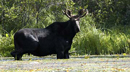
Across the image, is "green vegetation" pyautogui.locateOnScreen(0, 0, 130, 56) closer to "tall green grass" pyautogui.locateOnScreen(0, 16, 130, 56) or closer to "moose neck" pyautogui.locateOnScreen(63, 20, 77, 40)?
"tall green grass" pyautogui.locateOnScreen(0, 16, 130, 56)

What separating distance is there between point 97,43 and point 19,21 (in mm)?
5616

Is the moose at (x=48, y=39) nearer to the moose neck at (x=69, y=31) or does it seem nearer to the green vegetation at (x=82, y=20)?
the moose neck at (x=69, y=31)

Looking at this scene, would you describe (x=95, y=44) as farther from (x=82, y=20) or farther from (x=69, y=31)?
(x=82, y=20)

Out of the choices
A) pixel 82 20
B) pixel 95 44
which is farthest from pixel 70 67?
pixel 82 20

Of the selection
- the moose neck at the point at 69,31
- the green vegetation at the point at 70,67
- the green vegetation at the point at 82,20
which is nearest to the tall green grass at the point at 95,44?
the green vegetation at the point at 82,20

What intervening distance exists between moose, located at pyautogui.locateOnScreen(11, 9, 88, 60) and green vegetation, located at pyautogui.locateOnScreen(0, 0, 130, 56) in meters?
2.67

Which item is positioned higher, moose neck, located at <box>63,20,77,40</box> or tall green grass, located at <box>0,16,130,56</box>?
moose neck, located at <box>63,20,77,40</box>

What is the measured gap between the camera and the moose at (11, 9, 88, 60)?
13.1m

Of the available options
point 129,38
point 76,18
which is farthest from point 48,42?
point 129,38

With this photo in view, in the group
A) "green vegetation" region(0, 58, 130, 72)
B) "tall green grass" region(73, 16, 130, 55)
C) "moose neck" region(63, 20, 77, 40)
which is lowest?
"green vegetation" region(0, 58, 130, 72)

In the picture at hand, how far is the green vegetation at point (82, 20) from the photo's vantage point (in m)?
16.3

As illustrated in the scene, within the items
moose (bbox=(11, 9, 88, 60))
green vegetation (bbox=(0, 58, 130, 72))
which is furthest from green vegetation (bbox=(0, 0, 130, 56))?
green vegetation (bbox=(0, 58, 130, 72))

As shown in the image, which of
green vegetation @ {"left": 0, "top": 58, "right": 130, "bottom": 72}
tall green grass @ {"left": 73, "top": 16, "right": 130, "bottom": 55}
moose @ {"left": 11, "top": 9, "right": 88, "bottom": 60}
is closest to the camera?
green vegetation @ {"left": 0, "top": 58, "right": 130, "bottom": 72}

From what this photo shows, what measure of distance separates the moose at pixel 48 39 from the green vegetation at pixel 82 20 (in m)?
2.67
